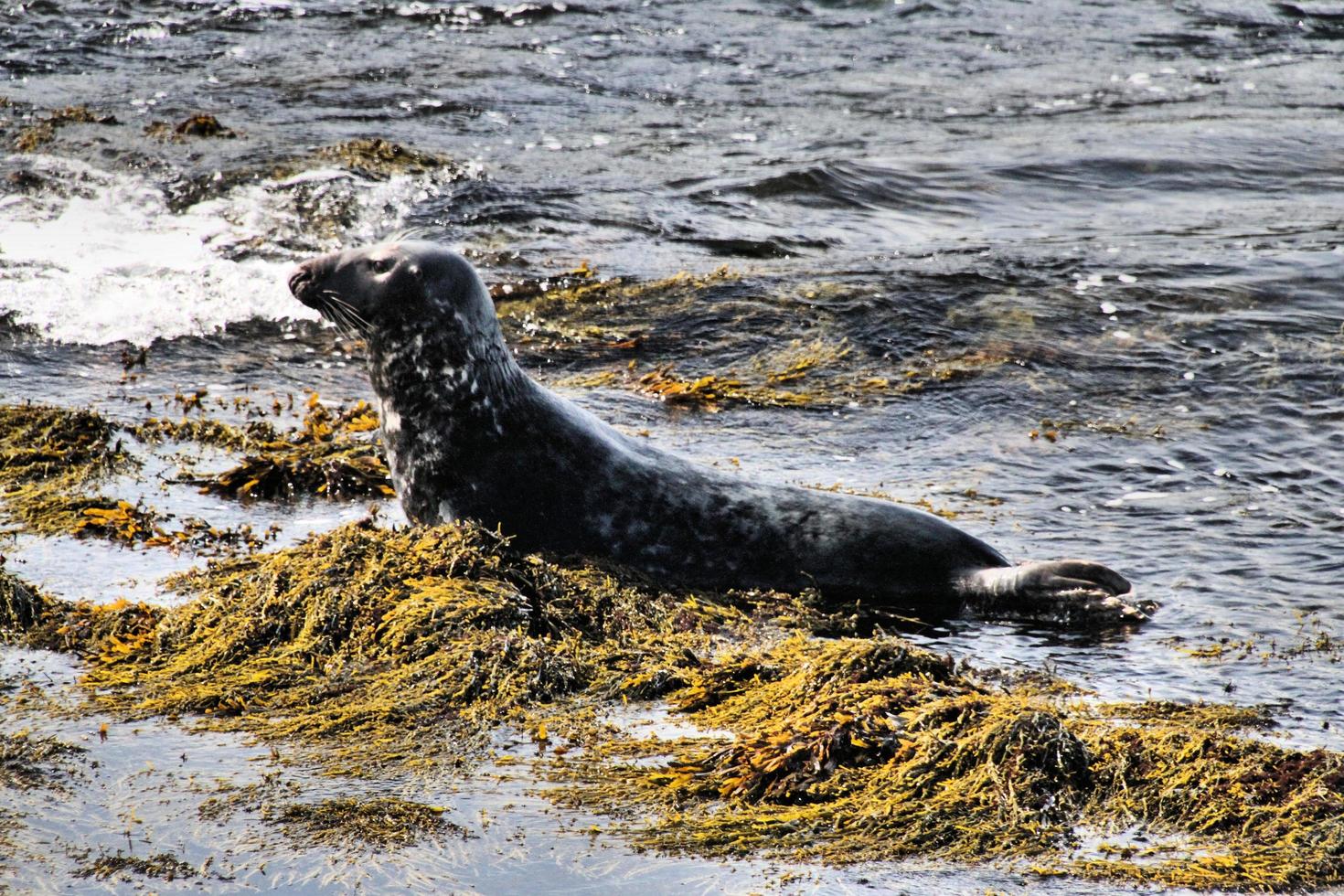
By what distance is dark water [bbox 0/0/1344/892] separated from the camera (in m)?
7.02

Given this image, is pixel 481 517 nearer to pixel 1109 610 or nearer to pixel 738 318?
pixel 1109 610

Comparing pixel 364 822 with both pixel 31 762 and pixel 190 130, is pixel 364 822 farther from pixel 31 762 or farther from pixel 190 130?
pixel 190 130

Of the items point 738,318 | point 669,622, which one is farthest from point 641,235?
point 669,622

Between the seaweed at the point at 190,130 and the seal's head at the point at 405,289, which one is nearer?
the seal's head at the point at 405,289

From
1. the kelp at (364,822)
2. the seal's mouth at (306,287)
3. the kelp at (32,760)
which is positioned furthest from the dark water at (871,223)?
the kelp at (32,760)

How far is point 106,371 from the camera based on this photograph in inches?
335

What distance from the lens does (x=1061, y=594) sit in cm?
573

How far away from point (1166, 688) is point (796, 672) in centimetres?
130

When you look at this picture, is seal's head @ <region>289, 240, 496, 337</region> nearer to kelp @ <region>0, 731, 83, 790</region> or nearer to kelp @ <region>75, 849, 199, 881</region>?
kelp @ <region>0, 731, 83, 790</region>

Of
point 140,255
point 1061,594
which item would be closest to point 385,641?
point 1061,594

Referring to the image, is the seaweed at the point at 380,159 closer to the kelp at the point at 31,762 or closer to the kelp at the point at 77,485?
the kelp at the point at 77,485

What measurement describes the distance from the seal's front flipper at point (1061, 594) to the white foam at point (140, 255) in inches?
213

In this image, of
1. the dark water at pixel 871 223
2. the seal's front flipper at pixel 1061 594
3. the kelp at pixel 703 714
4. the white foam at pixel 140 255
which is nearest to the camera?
the kelp at pixel 703 714

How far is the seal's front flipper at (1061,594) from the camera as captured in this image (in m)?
5.72
